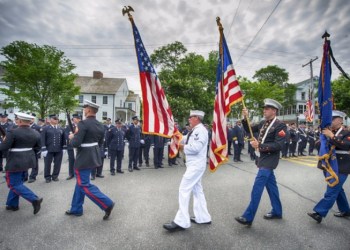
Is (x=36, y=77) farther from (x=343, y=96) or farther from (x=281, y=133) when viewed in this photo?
(x=343, y=96)

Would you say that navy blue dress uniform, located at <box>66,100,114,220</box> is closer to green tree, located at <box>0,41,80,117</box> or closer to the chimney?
green tree, located at <box>0,41,80,117</box>

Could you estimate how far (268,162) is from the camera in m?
3.80

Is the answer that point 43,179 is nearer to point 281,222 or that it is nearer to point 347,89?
point 281,222

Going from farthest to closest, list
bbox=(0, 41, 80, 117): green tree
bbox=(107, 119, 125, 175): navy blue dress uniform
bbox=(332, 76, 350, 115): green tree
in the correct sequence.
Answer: bbox=(332, 76, 350, 115): green tree < bbox=(0, 41, 80, 117): green tree < bbox=(107, 119, 125, 175): navy blue dress uniform

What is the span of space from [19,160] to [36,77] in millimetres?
21270

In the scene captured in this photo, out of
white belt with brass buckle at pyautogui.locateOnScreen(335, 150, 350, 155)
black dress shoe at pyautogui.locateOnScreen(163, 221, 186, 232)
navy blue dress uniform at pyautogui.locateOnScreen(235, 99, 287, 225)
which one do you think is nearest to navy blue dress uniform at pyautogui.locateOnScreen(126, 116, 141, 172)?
black dress shoe at pyautogui.locateOnScreen(163, 221, 186, 232)

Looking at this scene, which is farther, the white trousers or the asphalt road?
the white trousers

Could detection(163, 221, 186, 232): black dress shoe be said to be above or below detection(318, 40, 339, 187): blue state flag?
below

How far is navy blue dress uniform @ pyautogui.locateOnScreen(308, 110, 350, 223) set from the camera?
3.73 metres

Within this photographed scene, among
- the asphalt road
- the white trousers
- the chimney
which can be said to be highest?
the chimney

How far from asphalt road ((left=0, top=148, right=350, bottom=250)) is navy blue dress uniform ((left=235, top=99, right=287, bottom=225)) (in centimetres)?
20

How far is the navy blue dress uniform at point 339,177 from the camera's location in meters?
3.73

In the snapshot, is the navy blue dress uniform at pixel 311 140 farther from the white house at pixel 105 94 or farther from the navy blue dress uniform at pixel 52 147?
the white house at pixel 105 94

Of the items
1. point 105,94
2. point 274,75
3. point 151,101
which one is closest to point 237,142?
point 151,101
